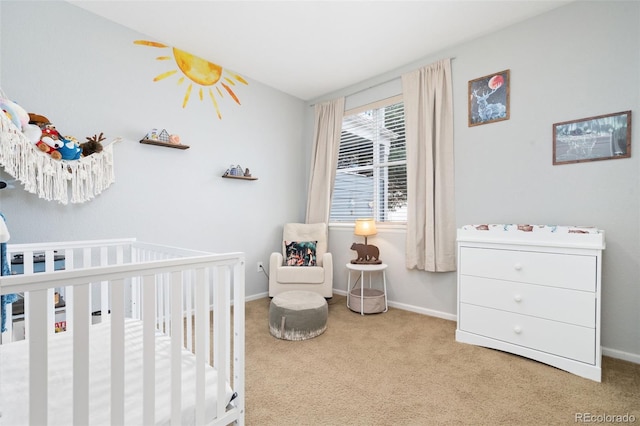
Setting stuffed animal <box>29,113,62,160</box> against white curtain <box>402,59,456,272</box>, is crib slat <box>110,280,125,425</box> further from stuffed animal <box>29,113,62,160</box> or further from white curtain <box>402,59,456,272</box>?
white curtain <box>402,59,456,272</box>

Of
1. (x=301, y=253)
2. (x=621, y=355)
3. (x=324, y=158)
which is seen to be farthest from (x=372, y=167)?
(x=621, y=355)

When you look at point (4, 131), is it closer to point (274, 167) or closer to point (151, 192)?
point (151, 192)

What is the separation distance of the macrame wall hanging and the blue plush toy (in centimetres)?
4

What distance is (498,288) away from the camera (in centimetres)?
204

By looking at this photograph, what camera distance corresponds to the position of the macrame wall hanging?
176 cm

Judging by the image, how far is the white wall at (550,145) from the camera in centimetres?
192

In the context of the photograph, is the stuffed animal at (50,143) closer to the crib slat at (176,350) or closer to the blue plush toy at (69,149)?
the blue plush toy at (69,149)

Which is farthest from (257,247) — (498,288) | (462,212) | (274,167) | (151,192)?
(498,288)

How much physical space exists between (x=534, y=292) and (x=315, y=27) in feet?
8.38

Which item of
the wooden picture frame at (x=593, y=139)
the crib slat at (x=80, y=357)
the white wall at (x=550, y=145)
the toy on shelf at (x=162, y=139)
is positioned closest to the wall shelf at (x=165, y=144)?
the toy on shelf at (x=162, y=139)

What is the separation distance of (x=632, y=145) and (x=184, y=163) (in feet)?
11.3

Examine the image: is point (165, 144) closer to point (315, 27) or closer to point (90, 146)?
point (90, 146)

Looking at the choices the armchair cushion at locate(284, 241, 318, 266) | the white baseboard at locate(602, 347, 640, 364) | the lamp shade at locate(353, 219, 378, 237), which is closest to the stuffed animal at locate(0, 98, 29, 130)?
the armchair cushion at locate(284, 241, 318, 266)

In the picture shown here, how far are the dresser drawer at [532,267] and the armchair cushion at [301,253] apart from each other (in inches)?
61.1
